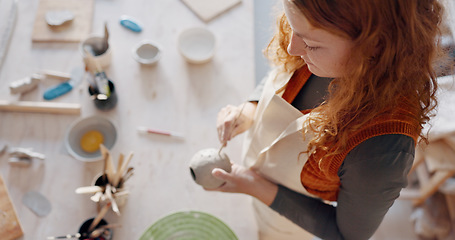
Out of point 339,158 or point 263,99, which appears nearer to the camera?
point 339,158

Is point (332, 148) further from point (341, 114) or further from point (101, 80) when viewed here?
point (101, 80)

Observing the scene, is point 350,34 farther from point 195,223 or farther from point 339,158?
point 195,223

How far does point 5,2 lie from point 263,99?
1.04m

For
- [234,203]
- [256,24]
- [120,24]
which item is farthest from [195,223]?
[256,24]

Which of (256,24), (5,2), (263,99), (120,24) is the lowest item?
(263,99)

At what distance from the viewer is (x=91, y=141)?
1.09m

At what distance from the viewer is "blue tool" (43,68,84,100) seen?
3.78ft

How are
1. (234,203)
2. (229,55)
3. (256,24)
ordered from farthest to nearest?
(256,24) < (229,55) < (234,203)

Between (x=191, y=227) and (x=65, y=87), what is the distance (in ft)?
2.04

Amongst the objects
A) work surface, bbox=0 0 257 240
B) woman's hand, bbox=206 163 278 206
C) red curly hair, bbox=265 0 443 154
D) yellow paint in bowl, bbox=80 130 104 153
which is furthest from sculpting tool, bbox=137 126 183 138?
red curly hair, bbox=265 0 443 154

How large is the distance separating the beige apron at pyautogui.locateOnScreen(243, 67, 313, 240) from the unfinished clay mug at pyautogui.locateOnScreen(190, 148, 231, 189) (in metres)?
0.10

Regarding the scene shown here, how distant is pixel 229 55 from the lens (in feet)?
4.17

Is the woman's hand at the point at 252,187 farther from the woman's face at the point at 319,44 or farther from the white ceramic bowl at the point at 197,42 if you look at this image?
the white ceramic bowl at the point at 197,42

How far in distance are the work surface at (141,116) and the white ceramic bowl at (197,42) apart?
3 cm
